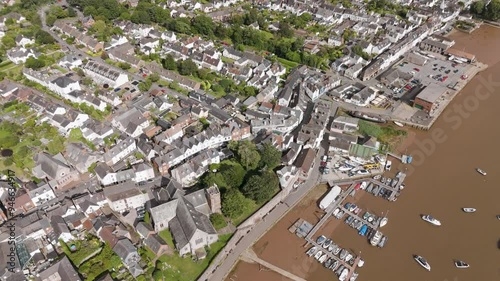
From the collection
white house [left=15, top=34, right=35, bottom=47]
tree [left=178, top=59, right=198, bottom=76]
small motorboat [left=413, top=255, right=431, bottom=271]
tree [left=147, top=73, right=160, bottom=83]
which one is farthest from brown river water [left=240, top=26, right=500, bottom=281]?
white house [left=15, top=34, right=35, bottom=47]

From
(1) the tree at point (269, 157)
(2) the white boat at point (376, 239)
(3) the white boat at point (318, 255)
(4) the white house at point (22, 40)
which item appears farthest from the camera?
(4) the white house at point (22, 40)

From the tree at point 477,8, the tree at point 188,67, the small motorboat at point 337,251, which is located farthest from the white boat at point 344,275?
the tree at point 477,8

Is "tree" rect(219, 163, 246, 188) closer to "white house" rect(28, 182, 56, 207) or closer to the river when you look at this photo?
the river

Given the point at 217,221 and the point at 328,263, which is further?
the point at 217,221

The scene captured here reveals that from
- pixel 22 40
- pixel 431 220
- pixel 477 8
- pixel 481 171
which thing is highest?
pixel 477 8

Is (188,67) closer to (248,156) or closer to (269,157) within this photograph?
(248,156)

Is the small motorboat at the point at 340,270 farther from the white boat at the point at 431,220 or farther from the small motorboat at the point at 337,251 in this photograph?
the white boat at the point at 431,220

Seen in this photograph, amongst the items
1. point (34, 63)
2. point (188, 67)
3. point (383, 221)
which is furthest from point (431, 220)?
point (34, 63)
